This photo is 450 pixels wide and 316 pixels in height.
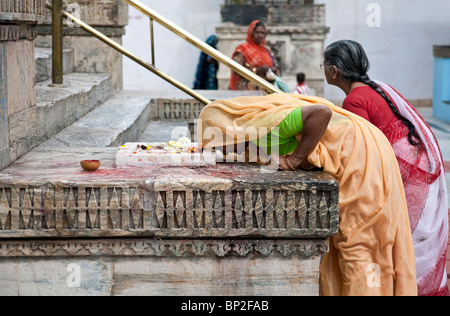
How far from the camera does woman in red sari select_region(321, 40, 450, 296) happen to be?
3289 millimetres

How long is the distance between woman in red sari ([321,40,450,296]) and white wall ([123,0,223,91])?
9876 millimetres

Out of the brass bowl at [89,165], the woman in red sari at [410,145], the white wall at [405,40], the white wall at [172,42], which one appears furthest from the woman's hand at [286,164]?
the white wall at [405,40]

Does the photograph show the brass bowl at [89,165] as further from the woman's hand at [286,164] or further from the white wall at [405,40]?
the white wall at [405,40]

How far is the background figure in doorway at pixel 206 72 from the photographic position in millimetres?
12602

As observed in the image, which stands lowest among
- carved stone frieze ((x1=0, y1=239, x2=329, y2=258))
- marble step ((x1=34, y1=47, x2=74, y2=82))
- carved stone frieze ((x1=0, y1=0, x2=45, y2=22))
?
carved stone frieze ((x1=0, y1=239, x2=329, y2=258))

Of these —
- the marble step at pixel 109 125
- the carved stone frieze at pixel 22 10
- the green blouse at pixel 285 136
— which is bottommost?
the marble step at pixel 109 125

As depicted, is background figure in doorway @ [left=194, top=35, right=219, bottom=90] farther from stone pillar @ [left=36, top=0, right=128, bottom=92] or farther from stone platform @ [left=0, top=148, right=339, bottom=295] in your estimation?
stone platform @ [left=0, top=148, right=339, bottom=295]

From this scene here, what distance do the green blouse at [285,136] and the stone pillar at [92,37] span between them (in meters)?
3.61

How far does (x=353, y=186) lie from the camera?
9.34 feet

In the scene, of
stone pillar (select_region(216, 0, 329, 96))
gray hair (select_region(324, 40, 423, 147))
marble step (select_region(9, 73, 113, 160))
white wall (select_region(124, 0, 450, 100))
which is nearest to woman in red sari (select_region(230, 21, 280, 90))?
marble step (select_region(9, 73, 113, 160))

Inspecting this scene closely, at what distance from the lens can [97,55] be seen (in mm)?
6340

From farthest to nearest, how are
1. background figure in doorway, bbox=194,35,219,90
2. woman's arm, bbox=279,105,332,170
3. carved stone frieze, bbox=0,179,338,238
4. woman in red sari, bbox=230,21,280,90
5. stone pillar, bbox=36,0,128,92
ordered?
1. background figure in doorway, bbox=194,35,219,90
2. woman in red sari, bbox=230,21,280,90
3. stone pillar, bbox=36,0,128,92
4. woman's arm, bbox=279,105,332,170
5. carved stone frieze, bbox=0,179,338,238

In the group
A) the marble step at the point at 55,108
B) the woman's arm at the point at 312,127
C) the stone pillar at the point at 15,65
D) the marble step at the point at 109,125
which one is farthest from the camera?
the marble step at the point at 109,125
